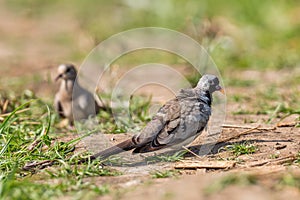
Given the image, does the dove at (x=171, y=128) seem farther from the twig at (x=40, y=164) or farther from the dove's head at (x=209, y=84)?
the twig at (x=40, y=164)

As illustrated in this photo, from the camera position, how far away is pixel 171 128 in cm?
467

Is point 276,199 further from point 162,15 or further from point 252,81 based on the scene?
point 162,15

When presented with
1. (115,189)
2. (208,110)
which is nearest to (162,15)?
(208,110)

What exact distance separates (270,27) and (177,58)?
2.23m

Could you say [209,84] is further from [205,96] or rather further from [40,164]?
[40,164]

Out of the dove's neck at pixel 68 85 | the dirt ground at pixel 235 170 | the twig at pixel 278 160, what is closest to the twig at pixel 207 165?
the dirt ground at pixel 235 170

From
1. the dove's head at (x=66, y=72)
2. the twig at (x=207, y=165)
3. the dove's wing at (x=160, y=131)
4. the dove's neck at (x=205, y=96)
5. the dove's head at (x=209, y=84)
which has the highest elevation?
the dove's head at (x=66, y=72)

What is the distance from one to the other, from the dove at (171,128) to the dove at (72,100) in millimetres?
1636

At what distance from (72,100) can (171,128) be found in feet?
6.56

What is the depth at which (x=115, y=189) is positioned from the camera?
3906mm

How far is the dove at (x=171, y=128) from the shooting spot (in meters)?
4.67

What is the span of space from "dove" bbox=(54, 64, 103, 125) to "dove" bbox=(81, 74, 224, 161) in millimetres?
1636

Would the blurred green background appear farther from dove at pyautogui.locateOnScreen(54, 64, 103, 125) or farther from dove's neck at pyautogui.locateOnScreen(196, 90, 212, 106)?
dove's neck at pyautogui.locateOnScreen(196, 90, 212, 106)

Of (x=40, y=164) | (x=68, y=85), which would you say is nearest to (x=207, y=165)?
(x=40, y=164)
